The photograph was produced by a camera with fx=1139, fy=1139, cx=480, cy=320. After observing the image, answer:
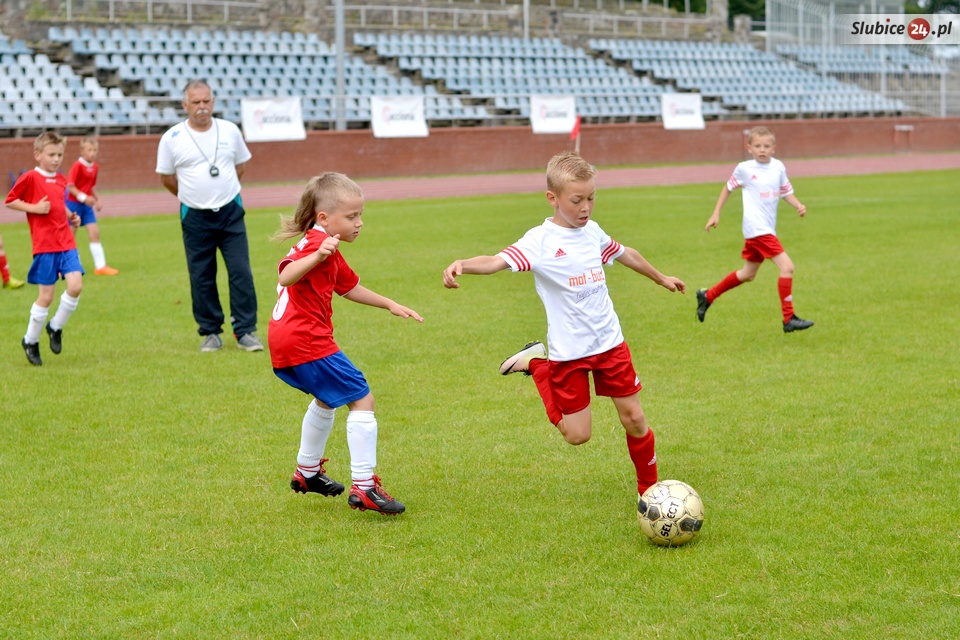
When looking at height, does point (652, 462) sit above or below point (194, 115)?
below

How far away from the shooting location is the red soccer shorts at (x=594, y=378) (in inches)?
212

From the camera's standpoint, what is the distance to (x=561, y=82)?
122 feet

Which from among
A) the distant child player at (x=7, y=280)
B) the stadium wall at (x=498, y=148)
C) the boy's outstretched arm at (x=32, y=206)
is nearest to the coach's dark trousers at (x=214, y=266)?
the boy's outstretched arm at (x=32, y=206)

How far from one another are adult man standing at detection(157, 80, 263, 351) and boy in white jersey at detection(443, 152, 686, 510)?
4.90 m

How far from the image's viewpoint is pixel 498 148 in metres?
31.8

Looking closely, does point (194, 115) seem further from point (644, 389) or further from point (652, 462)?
point (652, 462)

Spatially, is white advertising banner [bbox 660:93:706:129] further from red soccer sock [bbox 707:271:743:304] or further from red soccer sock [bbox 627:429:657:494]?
red soccer sock [bbox 627:429:657:494]

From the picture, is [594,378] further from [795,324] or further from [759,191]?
[759,191]

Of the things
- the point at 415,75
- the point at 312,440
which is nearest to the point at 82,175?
A: the point at 312,440

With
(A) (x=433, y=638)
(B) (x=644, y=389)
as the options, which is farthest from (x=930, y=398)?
(A) (x=433, y=638)

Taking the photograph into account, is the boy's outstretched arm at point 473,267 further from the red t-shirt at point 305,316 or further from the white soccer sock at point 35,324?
the white soccer sock at point 35,324

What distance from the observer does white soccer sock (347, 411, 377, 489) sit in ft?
18.0

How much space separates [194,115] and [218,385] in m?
2.53

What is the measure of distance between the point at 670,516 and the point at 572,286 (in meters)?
1.17
